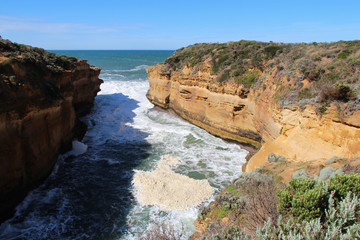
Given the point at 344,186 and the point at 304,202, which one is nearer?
the point at 304,202

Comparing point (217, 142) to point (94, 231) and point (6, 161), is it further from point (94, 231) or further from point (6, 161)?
point (6, 161)

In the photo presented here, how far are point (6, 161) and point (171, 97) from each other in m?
17.2

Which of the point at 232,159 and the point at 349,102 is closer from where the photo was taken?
the point at 349,102

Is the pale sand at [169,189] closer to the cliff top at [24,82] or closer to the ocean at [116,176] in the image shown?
the ocean at [116,176]

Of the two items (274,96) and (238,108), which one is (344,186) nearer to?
(274,96)

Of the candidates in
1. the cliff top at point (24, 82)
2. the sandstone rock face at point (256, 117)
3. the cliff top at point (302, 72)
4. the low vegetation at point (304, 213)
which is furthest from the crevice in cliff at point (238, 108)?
the cliff top at point (24, 82)

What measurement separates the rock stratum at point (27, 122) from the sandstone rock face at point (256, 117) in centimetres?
1005

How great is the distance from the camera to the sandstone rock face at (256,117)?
9.23m

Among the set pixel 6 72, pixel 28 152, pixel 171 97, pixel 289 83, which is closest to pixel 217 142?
pixel 289 83

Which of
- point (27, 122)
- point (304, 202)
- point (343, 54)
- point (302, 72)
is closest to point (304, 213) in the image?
point (304, 202)

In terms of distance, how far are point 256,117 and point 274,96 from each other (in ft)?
6.97

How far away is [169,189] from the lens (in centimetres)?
1122

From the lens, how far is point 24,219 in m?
9.30

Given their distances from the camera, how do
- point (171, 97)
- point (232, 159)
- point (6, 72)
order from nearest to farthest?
point (6, 72), point (232, 159), point (171, 97)
